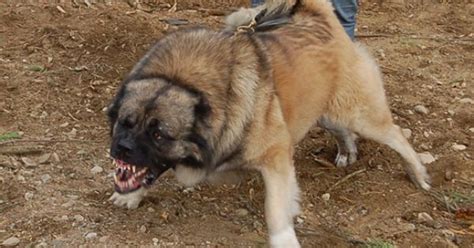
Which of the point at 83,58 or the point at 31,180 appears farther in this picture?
the point at 83,58

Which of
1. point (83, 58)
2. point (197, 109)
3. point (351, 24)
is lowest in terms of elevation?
point (83, 58)

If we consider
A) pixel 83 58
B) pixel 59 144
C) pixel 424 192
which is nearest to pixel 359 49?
pixel 424 192

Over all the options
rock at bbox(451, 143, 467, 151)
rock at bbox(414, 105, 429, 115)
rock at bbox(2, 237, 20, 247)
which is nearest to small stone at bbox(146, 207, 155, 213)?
rock at bbox(2, 237, 20, 247)

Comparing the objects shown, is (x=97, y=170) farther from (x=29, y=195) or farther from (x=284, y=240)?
(x=284, y=240)

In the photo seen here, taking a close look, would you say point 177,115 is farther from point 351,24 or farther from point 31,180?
point 351,24

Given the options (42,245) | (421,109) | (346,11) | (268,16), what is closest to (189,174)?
(42,245)

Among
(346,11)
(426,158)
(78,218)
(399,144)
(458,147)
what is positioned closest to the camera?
(78,218)

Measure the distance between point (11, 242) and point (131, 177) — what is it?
738 mm

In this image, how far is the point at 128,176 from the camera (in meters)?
3.58

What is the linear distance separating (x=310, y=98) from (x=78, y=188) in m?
1.39

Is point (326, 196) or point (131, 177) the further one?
point (326, 196)

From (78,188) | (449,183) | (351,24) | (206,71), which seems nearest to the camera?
(206,71)

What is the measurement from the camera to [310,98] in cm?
416

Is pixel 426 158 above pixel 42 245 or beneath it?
beneath
